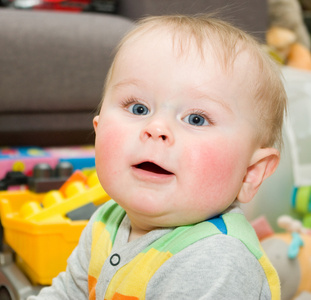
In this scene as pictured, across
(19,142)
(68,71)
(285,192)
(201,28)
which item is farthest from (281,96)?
(19,142)

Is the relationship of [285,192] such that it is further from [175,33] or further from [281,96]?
[175,33]

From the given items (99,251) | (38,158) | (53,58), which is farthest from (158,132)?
(53,58)

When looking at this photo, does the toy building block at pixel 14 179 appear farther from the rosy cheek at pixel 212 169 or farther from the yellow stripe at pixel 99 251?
the rosy cheek at pixel 212 169

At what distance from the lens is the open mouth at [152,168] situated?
62cm

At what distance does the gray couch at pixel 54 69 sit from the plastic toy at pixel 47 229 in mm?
490

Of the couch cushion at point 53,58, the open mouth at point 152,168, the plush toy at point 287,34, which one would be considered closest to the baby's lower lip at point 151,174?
the open mouth at point 152,168

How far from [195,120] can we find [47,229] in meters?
0.44

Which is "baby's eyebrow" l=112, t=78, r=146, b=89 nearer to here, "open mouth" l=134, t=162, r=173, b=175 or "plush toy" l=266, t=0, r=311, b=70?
"open mouth" l=134, t=162, r=173, b=175

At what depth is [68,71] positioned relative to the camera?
1.52m

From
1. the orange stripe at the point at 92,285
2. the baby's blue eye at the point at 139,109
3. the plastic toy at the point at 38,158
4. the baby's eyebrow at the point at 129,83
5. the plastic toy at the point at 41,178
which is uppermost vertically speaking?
the baby's eyebrow at the point at 129,83

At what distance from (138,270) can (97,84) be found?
1009 millimetres

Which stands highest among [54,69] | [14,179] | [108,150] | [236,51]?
[236,51]

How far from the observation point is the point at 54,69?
1.50 m

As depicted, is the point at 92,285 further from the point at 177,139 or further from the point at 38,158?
the point at 38,158
